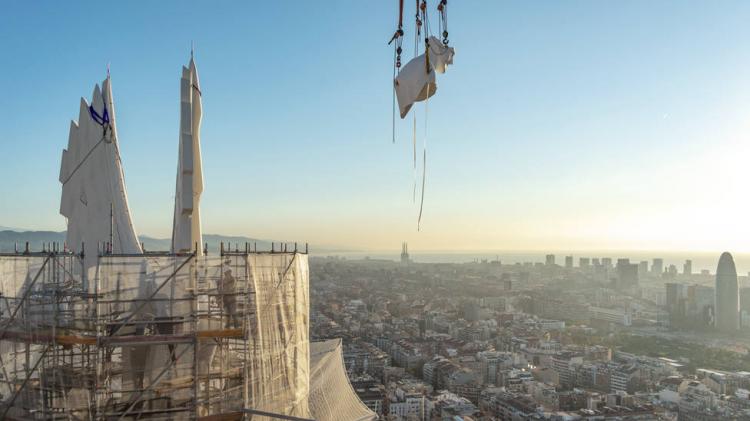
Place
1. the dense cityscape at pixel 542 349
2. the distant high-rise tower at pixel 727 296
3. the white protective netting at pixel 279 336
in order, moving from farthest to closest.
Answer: the distant high-rise tower at pixel 727 296 < the dense cityscape at pixel 542 349 < the white protective netting at pixel 279 336

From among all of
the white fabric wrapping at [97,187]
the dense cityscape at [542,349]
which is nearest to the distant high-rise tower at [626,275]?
the dense cityscape at [542,349]

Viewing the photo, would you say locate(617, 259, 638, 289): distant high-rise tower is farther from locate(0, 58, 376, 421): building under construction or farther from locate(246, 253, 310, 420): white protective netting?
locate(0, 58, 376, 421): building under construction

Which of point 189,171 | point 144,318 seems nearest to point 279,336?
point 144,318

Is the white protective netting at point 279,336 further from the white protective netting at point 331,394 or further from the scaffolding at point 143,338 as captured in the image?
the white protective netting at point 331,394

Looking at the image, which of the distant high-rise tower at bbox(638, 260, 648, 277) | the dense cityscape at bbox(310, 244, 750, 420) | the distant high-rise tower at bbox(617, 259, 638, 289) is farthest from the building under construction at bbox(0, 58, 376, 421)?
the distant high-rise tower at bbox(638, 260, 648, 277)

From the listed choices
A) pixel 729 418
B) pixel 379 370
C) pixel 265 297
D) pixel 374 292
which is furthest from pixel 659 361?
pixel 374 292

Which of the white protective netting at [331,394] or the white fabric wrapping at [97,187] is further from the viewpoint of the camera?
the white protective netting at [331,394]

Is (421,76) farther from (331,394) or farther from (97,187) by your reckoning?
(331,394)
